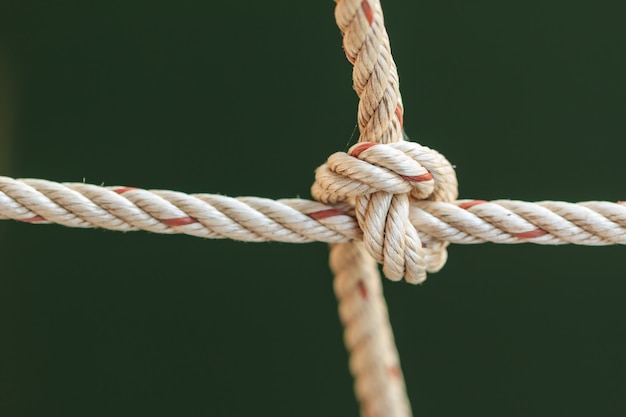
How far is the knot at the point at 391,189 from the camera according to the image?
1.42 feet

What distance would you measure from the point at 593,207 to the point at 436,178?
129mm

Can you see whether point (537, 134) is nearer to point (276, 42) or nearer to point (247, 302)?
point (276, 42)

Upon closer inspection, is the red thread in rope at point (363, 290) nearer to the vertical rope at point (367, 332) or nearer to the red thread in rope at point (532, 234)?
the vertical rope at point (367, 332)

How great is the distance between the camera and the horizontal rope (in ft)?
1.49

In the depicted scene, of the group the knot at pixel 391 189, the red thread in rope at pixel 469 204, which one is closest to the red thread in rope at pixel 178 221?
the knot at pixel 391 189

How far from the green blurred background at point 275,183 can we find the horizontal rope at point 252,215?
48cm

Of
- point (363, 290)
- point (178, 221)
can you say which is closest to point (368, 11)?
point (178, 221)

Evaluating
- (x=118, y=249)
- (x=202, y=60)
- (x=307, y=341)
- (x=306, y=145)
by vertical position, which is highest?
(x=202, y=60)

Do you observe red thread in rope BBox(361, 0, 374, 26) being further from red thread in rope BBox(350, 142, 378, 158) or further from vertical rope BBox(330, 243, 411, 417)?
vertical rope BBox(330, 243, 411, 417)

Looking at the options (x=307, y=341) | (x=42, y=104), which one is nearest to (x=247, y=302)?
(x=307, y=341)

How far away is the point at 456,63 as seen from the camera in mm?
916

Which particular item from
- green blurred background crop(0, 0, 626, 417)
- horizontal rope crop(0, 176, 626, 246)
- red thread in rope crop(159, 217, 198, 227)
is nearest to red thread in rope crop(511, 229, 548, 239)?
horizontal rope crop(0, 176, 626, 246)

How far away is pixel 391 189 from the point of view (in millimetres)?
435

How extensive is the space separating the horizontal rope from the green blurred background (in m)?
0.48
